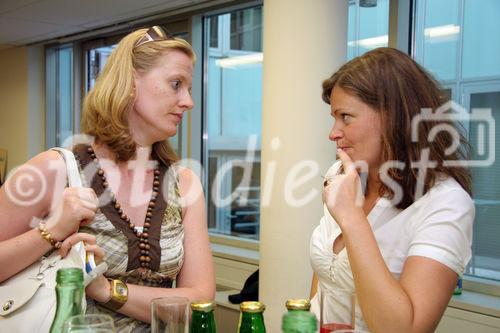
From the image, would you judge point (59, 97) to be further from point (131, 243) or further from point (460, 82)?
point (131, 243)

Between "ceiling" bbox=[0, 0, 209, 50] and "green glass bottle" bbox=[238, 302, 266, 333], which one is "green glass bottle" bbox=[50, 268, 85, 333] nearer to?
"green glass bottle" bbox=[238, 302, 266, 333]

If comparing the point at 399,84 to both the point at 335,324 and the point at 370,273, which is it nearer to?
the point at 370,273

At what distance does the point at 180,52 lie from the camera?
1.53 m

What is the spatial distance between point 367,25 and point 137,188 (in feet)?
7.60

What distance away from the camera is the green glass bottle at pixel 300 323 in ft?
2.24

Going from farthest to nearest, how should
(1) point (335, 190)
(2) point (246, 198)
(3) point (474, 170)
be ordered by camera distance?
(2) point (246, 198) < (3) point (474, 170) < (1) point (335, 190)

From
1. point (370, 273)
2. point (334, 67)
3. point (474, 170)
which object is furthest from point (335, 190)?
point (474, 170)

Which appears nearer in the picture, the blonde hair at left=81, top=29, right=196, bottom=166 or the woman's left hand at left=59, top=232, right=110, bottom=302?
the woman's left hand at left=59, top=232, right=110, bottom=302

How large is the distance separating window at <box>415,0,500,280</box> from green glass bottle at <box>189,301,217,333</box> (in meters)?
2.18

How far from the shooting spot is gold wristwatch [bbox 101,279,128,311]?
4.08 ft

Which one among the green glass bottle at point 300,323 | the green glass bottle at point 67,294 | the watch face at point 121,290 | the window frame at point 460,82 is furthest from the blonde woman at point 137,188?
the window frame at point 460,82

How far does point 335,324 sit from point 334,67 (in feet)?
5.24

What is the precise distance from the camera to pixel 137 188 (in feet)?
4.85

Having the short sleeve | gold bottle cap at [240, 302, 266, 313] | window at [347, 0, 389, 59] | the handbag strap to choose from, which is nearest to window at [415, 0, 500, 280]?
window at [347, 0, 389, 59]
